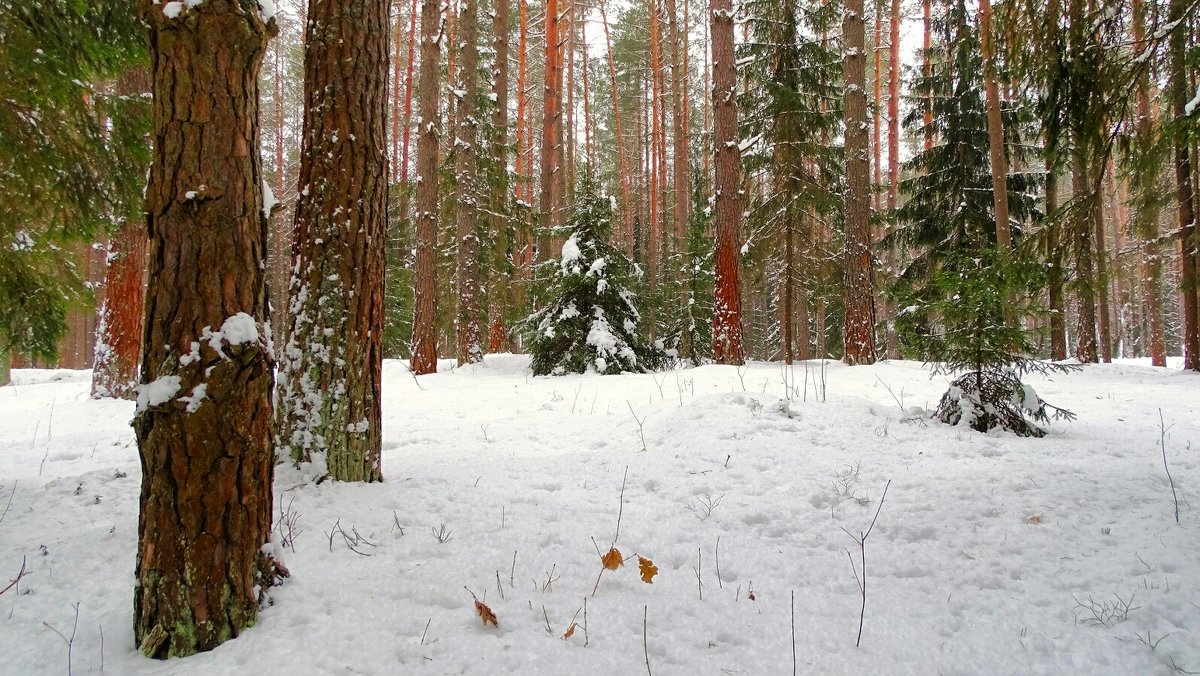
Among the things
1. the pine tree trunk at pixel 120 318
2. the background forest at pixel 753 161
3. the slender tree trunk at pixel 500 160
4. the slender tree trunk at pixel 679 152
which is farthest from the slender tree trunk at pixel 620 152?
the pine tree trunk at pixel 120 318

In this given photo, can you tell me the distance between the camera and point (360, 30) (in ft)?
9.98

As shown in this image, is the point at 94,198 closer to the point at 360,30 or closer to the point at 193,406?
the point at 360,30

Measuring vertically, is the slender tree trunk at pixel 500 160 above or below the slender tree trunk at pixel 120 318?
above

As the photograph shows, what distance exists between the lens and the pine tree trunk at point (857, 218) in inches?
410

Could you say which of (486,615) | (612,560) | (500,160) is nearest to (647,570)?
(612,560)

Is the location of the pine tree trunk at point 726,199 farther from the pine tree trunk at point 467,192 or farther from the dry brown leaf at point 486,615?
the dry brown leaf at point 486,615

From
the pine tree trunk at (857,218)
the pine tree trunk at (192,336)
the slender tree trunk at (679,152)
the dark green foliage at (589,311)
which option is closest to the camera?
the pine tree trunk at (192,336)

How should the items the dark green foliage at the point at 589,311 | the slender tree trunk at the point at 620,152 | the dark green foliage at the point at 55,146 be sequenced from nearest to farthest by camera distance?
the dark green foliage at the point at 55,146 < the dark green foliage at the point at 589,311 < the slender tree trunk at the point at 620,152

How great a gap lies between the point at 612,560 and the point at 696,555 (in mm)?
429

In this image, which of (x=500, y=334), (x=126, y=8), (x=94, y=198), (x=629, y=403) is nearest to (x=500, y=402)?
(x=629, y=403)

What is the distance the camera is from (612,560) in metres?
2.37

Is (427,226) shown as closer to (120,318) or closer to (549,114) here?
(120,318)

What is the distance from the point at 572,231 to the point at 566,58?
14407 millimetres

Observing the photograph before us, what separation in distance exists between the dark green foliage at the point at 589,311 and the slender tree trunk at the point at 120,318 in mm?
5554
